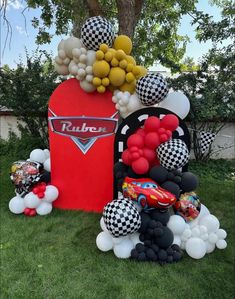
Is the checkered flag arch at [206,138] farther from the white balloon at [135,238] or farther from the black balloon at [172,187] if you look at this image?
the white balloon at [135,238]

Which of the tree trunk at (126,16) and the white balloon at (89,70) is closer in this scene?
the white balloon at (89,70)

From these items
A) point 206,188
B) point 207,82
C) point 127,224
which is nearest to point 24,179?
point 127,224

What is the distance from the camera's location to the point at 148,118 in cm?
284

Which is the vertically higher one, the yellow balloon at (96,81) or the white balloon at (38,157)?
the yellow balloon at (96,81)

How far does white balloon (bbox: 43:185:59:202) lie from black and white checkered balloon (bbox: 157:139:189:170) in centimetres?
144

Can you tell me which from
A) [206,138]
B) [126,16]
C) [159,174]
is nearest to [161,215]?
[159,174]

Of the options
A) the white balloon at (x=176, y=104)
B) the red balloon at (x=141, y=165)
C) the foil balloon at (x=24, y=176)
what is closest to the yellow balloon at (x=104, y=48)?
the white balloon at (x=176, y=104)

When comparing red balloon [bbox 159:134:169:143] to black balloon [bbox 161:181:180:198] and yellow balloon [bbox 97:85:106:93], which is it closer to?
black balloon [bbox 161:181:180:198]

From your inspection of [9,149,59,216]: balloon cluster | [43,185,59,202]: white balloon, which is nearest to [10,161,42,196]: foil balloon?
[9,149,59,216]: balloon cluster

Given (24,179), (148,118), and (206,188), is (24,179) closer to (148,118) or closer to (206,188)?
(148,118)

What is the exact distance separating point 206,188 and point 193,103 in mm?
1496

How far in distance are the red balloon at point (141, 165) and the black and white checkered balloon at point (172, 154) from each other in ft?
0.45

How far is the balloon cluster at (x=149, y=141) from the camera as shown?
2.69m

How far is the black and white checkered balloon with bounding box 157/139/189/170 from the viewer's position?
257cm
